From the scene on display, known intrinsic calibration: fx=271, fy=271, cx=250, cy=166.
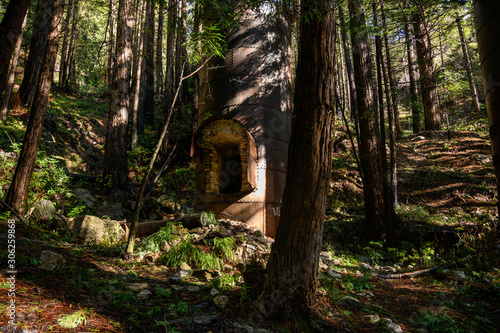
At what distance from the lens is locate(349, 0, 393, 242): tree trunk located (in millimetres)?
7383

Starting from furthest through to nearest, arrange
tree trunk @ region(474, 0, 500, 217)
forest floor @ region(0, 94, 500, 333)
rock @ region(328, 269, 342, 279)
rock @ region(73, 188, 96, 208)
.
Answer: rock @ region(73, 188, 96, 208) → rock @ region(328, 269, 342, 279) → tree trunk @ region(474, 0, 500, 217) → forest floor @ region(0, 94, 500, 333)

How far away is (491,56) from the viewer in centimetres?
416

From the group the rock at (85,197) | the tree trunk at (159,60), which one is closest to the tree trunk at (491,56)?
the rock at (85,197)

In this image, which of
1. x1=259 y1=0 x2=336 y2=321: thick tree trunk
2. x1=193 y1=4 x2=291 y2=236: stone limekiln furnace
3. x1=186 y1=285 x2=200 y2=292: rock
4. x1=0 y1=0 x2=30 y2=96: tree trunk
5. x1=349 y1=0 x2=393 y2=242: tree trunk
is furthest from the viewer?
x1=349 y1=0 x2=393 y2=242: tree trunk

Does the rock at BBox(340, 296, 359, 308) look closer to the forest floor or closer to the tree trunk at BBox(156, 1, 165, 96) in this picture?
the forest floor

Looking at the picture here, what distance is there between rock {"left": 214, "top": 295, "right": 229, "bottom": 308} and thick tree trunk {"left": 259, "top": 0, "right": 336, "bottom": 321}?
0.39m

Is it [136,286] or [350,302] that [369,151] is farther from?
[136,286]

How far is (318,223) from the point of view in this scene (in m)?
3.02

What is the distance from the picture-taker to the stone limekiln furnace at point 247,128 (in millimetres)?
6641

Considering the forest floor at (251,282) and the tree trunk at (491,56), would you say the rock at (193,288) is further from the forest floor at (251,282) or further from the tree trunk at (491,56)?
the tree trunk at (491,56)

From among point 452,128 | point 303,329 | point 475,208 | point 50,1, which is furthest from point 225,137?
A: point 452,128

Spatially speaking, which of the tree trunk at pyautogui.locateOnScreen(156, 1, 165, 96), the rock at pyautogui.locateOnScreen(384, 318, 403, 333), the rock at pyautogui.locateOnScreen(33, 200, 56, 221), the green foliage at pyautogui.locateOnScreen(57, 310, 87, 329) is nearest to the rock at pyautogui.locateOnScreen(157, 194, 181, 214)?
the rock at pyautogui.locateOnScreen(33, 200, 56, 221)

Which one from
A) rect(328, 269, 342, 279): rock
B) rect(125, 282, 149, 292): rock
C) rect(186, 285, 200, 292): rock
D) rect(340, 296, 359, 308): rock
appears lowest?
rect(340, 296, 359, 308): rock

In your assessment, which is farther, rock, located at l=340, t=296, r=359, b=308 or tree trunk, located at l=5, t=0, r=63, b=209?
tree trunk, located at l=5, t=0, r=63, b=209
